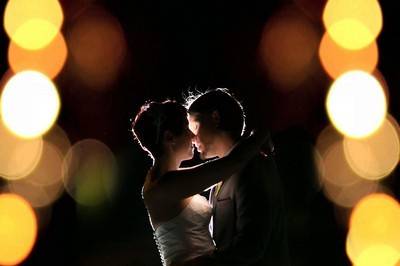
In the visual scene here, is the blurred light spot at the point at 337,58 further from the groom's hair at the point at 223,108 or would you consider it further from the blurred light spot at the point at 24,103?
the groom's hair at the point at 223,108

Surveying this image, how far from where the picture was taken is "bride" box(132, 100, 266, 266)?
3.65 metres

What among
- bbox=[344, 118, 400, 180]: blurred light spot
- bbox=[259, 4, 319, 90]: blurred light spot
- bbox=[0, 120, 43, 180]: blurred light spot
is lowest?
bbox=[344, 118, 400, 180]: blurred light spot

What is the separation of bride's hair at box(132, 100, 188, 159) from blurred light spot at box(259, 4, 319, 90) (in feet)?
19.3

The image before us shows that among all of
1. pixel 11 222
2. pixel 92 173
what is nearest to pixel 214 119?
pixel 92 173

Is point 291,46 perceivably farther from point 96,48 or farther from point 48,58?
point 48,58

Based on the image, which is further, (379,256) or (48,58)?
(379,256)

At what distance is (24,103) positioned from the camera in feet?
54.6

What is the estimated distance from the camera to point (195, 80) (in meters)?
8.62

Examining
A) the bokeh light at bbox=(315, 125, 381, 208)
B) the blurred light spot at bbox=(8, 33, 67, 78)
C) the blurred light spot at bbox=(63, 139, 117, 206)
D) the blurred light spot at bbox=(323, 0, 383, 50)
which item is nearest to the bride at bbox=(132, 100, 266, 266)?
the blurred light spot at bbox=(63, 139, 117, 206)

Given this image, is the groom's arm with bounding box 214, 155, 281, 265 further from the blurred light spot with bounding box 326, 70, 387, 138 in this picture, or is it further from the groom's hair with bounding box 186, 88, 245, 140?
the blurred light spot with bounding box 326, 70, 387, 138

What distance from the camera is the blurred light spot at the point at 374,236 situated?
16578mm

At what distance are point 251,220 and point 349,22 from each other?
19892 mm

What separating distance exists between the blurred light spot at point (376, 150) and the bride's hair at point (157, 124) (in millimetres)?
12018

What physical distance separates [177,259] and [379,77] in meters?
11.6
